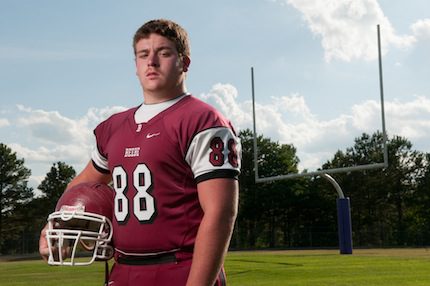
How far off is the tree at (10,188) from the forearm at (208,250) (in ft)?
158

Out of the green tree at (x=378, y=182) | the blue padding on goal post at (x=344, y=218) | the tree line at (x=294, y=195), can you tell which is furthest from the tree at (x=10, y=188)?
the blue padding on goal post at (x=344, y=218)

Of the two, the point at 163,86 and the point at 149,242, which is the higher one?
the point at 163,86

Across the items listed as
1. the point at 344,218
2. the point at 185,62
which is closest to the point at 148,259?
the point at 185,62

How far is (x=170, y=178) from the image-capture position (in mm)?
2119

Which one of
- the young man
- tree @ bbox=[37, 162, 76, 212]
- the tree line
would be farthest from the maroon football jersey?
tree @ bbox=[37, 162, 76, 212]

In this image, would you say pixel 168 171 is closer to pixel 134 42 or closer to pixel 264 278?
pixel 134 42

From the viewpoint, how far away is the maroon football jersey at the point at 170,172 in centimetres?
207

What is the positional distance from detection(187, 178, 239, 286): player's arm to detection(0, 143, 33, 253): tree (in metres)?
48.1

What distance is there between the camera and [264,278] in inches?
480

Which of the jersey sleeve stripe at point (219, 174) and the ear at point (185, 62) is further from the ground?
the ear at point (185, 62)

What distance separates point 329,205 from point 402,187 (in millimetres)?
7421

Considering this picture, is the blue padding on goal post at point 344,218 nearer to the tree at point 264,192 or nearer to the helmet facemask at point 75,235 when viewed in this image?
the helmet facemask at point 75,235

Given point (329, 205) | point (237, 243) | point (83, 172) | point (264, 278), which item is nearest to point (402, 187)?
point (329, 205)

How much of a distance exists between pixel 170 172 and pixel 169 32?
462mm
